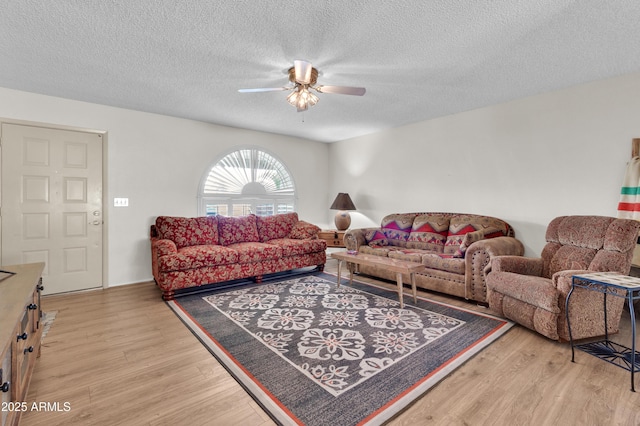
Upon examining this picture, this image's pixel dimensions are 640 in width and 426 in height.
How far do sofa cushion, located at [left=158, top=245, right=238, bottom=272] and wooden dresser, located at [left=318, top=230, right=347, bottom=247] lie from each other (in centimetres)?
190

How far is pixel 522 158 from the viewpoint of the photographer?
3709 mm

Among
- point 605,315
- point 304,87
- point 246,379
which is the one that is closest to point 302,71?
point 304,87

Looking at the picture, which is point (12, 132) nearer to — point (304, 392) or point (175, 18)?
point (175, 18)

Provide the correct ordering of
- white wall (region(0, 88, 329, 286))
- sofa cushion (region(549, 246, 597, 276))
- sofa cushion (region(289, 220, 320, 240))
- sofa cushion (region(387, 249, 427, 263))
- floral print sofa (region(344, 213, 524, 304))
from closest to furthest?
sofa cushion (region(549, 246, 597, 276)) < floral print sofa (region(344, 213, 524, 304)) < white wall (region(0, 88, 329, 286)) < sofa cushion (region(387, 249, 427, 263)) < sofa cushion (region(289, 220, 320, 240))

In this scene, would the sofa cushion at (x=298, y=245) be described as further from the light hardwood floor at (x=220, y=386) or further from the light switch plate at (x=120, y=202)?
the light switch plate at (x=120, y=202)

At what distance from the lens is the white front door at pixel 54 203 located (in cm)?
342

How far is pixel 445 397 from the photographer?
1712mm

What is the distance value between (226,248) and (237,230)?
2.02ft

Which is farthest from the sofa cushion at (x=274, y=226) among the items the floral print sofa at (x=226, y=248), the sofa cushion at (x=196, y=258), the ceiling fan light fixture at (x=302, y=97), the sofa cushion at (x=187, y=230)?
the ceiling fan light fixture at (x=302, y=97)

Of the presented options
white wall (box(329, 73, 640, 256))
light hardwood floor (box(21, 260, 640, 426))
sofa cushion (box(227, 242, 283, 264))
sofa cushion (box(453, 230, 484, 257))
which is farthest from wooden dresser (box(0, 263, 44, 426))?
white wall (box(329, 73, 640, 256))

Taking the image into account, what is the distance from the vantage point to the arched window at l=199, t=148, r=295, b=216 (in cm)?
496

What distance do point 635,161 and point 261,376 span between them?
A: 3.90 metres

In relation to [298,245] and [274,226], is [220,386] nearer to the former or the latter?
[298,245]

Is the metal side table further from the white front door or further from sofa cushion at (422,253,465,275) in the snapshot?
the white front door
